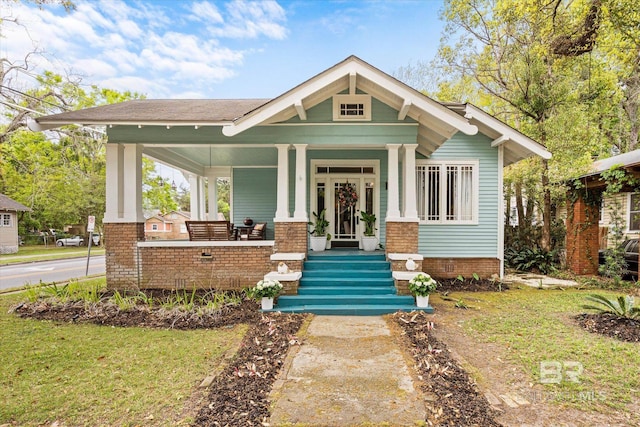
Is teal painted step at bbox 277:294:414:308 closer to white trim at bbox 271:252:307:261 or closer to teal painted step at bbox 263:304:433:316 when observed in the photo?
teal painted step at bbox 263:304:433:316

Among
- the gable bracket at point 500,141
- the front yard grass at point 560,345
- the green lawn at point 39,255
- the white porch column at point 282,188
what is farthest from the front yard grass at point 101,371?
the green lawn at point 39,255

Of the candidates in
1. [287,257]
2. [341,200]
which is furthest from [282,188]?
[341,200]

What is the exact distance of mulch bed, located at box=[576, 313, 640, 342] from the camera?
182 inches

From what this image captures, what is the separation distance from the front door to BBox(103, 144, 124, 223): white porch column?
4.49 meters

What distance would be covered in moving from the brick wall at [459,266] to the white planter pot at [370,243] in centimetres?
160

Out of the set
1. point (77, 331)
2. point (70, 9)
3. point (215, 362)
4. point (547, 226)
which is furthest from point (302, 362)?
point (547, 226)

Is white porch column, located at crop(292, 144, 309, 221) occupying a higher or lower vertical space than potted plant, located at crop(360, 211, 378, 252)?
higher

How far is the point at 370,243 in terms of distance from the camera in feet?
26.1

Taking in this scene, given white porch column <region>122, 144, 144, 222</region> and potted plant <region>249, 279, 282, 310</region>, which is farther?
white porch column <region>122, 144, 144, 222</region>

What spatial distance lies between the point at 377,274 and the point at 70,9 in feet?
25.2

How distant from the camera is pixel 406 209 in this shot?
6738 mm

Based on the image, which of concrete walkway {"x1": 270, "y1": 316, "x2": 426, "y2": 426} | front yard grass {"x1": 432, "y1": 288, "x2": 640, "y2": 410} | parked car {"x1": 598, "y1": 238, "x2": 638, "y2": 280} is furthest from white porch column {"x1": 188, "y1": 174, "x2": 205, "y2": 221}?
parked car {"x1": 598, "y1": 238, "x2": 638, "y2": 280}

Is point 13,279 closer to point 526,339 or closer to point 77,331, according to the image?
point 77,331

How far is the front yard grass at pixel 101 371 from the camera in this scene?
2861 mm
